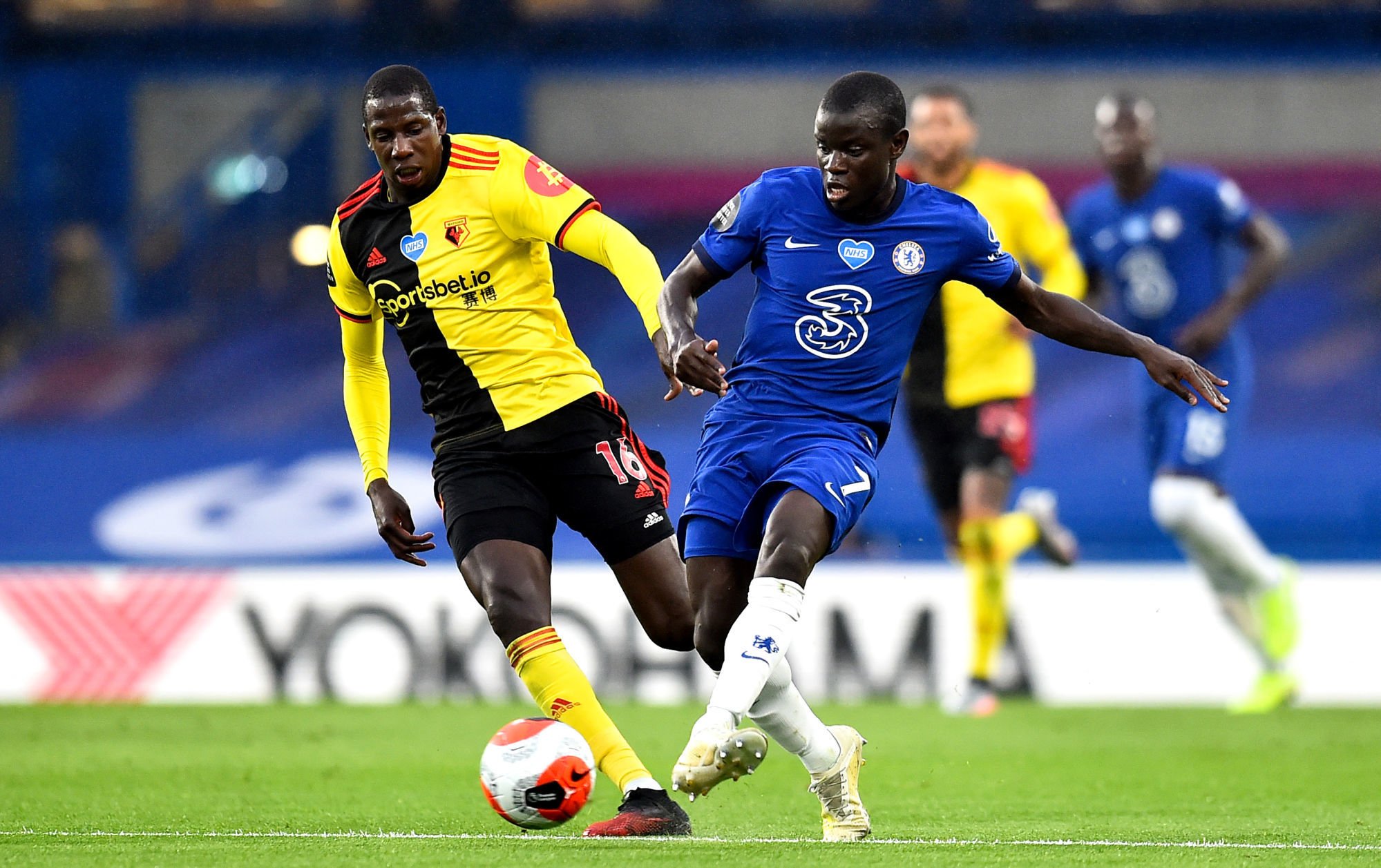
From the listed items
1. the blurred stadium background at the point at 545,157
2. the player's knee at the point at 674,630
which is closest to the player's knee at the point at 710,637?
the player's knee at the point at 674,630

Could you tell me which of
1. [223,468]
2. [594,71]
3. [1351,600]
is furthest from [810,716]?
[594,71]

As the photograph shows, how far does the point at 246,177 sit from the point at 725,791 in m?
11.7

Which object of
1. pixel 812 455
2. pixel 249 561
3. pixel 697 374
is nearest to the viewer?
pixel 697 374

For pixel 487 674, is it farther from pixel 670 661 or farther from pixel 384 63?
pixel 384 63

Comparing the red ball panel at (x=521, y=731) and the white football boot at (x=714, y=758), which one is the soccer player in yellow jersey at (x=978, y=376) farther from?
the white football boot at (x=714, y=758)

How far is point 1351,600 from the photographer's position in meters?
11.0

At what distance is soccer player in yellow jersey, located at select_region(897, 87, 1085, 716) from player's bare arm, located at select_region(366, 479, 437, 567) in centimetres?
430

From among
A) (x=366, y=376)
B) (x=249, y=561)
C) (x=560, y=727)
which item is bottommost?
(x=249, y=561)

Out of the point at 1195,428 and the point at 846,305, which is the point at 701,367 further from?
the point at 1195,428

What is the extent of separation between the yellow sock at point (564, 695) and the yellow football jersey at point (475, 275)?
0.68 metres

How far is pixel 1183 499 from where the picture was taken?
959 centimetres

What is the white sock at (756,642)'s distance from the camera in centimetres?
473

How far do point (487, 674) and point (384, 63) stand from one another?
775 centimetres

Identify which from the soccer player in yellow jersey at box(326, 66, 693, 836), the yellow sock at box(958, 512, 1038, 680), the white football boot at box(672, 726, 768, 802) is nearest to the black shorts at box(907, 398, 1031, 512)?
the yellow sock at box(958, 512, 1038, 680)
